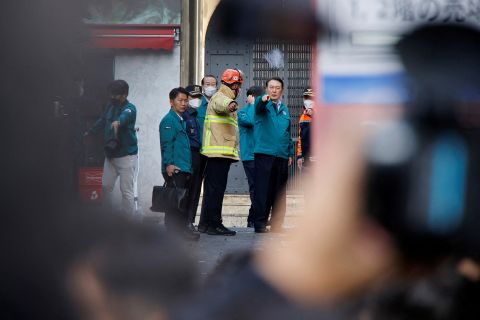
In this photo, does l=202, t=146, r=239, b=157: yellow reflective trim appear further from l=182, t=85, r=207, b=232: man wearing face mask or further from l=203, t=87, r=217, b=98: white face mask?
l=203, t=87, r=217, b=98: white face mask

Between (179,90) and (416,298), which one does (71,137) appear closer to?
(416,298)

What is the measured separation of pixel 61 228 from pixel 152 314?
11cm

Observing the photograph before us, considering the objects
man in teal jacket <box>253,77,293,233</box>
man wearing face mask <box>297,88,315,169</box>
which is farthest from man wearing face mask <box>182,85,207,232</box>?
man wearing face mask <box>297,88,315,169</box>

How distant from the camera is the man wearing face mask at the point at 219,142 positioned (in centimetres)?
726

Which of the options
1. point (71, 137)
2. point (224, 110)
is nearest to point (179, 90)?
point (224, 110)

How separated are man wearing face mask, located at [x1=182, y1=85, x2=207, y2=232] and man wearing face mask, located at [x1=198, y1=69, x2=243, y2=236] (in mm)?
73

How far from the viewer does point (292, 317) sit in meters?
0.77

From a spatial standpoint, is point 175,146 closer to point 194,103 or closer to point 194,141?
point 194,141

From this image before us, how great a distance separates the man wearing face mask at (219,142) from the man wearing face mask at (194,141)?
0.24 feet

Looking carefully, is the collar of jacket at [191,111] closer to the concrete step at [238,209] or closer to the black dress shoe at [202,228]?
the black dress shoe at [202,228]

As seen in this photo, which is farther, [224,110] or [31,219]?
[224,110]

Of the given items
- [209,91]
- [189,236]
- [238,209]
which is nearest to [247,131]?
[209,91]

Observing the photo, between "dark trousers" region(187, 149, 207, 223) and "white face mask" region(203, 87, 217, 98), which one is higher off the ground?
"white face mask" region(203, 87, 217, 98)

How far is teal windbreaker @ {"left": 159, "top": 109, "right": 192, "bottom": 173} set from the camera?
23.5 ft
